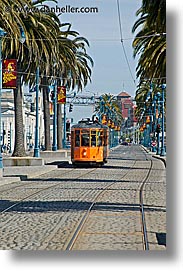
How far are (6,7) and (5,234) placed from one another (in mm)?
15391

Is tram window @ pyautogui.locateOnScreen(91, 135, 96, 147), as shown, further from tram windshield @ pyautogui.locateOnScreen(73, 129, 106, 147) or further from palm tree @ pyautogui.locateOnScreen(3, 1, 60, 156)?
palm tree @ pyautogui.locateOnScreen(3, 1, 60, 156)

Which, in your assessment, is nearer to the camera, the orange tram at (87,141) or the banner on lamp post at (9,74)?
the banner on lamp post at (9,74)

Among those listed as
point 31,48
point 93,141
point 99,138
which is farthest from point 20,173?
point 99,138

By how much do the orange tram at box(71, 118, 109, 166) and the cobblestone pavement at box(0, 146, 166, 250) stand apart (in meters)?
16.0

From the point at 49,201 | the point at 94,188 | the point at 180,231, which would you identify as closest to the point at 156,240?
the point at 180,231

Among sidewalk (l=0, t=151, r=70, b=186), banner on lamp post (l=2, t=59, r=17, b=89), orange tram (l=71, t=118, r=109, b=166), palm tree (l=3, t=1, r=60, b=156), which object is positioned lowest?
sidewalk (l=0, t=151, r=70, b=186)

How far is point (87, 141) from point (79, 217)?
26602 mm

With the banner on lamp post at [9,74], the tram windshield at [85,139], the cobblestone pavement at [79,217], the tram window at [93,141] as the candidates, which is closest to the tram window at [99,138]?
the tram window at [93,141]

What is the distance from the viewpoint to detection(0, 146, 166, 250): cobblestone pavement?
1212 centimetres

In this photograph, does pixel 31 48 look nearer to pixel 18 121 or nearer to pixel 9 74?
pixel 9 74

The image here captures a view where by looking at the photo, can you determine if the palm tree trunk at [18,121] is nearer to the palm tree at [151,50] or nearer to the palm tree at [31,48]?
the palm tree at [31,48]

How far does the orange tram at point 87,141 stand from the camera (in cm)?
4247

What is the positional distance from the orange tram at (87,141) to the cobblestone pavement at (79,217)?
16.0 meters

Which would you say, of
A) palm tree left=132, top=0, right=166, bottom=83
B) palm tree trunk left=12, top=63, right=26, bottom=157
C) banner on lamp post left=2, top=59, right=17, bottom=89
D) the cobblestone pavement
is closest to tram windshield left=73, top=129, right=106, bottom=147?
palm tree trunk left=12, top=63, right=26, bottom=157
